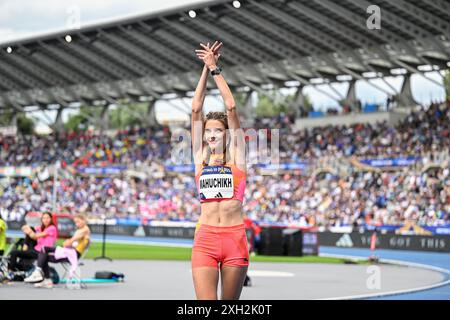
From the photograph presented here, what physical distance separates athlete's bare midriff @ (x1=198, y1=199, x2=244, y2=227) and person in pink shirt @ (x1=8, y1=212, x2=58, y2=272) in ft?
34.4

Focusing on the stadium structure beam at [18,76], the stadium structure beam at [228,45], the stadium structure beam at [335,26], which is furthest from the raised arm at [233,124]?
the stadium structure beam at [18,76]

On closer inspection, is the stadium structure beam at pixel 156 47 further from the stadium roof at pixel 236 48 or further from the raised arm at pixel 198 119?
the raised arm at pixel 198 119

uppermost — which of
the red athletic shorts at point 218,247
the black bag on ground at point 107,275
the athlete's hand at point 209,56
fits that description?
the athlete's hand at point 209,56

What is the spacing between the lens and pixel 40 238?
17094 millimetres

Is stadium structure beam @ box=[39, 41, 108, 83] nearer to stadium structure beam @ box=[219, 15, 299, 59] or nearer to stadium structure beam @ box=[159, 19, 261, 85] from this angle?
stadium structure beam @ box=[159, 19, 261, 85]

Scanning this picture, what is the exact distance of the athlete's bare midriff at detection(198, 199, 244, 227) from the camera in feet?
22.7

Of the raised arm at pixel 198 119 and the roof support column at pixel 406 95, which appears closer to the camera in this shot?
the raised arm at pixel 198 119

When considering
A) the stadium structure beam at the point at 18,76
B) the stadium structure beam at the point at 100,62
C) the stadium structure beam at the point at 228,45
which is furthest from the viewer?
the stadium structure beam at the point at 18,76

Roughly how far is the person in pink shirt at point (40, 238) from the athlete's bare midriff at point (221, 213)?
10.5 metres

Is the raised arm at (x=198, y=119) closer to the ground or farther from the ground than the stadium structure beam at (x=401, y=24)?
closer to the ground

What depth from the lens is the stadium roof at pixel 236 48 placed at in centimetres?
4312

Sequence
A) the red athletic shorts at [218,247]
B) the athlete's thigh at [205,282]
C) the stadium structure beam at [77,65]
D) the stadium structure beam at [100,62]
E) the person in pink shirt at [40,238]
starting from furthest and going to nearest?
the stadium structure beam at [77,65]
the stadium structure beam at [100,62]
the person in pink shirt at [40,238]
the red athletic shorts at [218,247]
the athlete's thigh at [205,282]

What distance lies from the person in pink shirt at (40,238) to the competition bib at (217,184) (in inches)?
412
